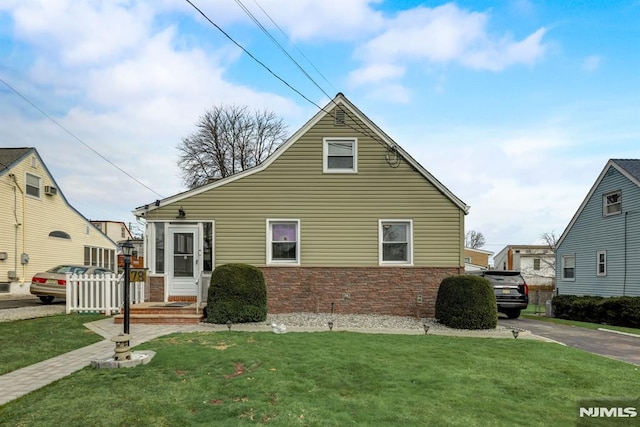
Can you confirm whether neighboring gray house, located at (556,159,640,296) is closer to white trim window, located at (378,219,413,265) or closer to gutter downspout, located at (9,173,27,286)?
white trim window, located at (378,219,413,265)

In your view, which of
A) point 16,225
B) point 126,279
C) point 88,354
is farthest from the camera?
point 16,225

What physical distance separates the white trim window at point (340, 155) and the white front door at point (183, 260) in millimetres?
4525

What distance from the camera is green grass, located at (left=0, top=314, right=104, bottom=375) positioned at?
21.3 ft

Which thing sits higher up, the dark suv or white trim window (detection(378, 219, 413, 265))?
white trim window (detection(378, 219, 413, 265))

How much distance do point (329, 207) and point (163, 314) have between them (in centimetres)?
554

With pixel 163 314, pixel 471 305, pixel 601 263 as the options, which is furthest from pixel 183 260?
pixel 601 263

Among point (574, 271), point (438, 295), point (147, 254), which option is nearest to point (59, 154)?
point (147, 254)

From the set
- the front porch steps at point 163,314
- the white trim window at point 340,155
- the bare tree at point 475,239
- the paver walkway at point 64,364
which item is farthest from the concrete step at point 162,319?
the bare tree at point 475,239

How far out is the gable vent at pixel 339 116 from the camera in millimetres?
12625

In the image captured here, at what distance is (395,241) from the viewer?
12430mm

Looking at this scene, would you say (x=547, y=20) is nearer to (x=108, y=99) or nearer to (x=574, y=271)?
(x=108, y=99)

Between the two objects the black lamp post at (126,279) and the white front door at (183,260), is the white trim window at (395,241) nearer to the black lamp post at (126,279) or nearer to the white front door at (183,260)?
the white front door at (183,260)

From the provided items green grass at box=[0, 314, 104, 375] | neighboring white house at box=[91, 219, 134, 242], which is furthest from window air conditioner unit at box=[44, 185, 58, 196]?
green grass at box=[0, 314, 104, 375]

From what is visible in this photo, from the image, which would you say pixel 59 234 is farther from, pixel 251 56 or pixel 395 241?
pixel 395 241
